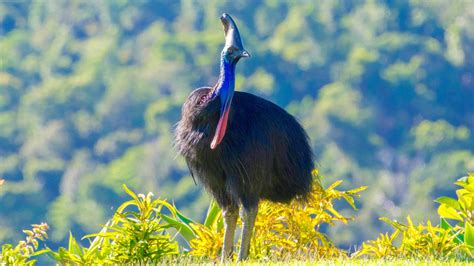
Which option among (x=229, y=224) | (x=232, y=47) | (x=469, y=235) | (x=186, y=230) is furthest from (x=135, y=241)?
(x=469, y=235)

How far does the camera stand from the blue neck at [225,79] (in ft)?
29.3

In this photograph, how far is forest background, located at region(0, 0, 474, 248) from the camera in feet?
216

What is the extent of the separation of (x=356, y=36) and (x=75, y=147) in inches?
1004

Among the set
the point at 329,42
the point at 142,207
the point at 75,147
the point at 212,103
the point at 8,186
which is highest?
the point at 329,42

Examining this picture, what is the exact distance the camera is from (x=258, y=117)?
928 centimetres

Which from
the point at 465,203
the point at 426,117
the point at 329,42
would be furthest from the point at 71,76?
the point at 465,203

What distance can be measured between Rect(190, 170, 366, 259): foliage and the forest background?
146ft

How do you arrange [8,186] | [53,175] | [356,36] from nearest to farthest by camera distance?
[8,186] → [53,175] → [356,36]

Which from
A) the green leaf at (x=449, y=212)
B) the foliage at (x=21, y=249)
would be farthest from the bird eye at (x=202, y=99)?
the green leaf at (x=449, y=212)

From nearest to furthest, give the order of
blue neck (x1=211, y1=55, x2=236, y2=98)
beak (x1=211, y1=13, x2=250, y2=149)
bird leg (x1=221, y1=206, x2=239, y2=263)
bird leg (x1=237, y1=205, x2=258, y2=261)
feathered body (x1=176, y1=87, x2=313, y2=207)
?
beak (x1=211, y1=13, x2=250, y2=149) < blue neck (x1=211, y1=55, x2=236, y2=98) < feathered body (x1=176, y1=87, x2=313, y2=207) < bird leg (x1=237, y1=205, x2=258, y2=261) < bird leg (x1=221, y1=206, x2=239, y2=263)

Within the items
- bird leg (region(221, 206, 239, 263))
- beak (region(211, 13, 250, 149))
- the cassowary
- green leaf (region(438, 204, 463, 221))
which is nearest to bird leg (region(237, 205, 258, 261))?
the cassowary

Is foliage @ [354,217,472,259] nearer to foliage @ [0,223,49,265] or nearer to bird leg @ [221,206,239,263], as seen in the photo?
bird leg @ [221,206,239,263]

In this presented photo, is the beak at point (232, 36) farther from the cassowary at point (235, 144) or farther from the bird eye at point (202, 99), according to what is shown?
the bird eye at point (202, 99)

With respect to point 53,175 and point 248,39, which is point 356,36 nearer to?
point 248,39
